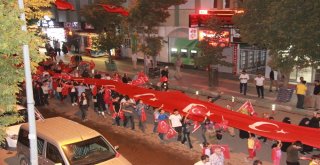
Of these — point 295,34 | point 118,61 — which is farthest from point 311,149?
point 118,61

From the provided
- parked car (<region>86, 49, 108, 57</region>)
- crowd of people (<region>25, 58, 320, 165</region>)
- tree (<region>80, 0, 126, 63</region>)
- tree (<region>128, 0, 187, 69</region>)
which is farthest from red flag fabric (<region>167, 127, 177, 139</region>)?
parked car (<region>86, 49, 108, 57</region>)

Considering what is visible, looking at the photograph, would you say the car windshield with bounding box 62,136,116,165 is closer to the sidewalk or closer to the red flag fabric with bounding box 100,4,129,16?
the sidewalk

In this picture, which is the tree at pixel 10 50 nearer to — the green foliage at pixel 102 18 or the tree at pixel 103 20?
the tree at pixel 103 20

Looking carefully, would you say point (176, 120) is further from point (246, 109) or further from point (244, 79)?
point (244, 79)

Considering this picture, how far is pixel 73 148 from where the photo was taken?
1164cm

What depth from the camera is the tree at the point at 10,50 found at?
8.18 m

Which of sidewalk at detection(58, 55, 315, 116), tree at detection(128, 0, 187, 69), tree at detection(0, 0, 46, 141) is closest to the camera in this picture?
tree at detection(0, 0, 46, 141)

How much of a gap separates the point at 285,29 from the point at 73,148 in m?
12.9

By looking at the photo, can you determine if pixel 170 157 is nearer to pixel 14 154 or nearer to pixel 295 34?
pixel 14 154

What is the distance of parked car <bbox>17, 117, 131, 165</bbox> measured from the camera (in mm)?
11477

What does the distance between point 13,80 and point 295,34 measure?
14.5 metres

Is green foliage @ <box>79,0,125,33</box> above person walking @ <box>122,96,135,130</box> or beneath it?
above

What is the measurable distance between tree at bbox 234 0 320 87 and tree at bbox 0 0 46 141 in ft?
44.5

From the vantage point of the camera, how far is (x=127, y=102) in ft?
58.0
